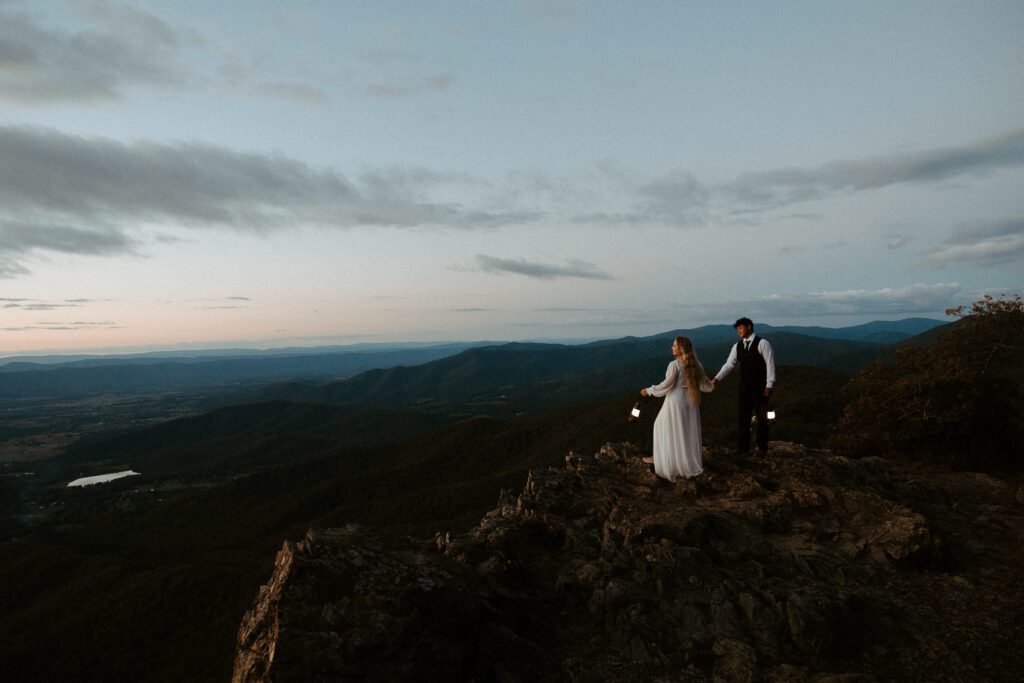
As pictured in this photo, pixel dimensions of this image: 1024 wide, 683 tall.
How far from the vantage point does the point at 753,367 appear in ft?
46.8

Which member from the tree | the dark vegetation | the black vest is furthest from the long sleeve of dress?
the dark vegetation

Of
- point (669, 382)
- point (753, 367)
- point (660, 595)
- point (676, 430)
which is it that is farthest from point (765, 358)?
point (660, 595)

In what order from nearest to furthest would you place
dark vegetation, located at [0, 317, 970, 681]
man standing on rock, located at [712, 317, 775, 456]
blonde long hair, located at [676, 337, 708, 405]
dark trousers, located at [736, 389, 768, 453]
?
blonde long hair, located at [676, 337, 708, 405] → man standing on rock, located at [712, 317, 775, 456] → dark trousers, located at [736, 389, 768, 453] → dark vegetation, located at [0, 317, 970, 681]

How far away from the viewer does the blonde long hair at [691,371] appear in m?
13.3

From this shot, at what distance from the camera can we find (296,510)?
97438mm

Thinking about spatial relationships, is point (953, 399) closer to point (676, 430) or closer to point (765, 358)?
point (765, 358)

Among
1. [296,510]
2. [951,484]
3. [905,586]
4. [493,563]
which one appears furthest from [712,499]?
[296,510]

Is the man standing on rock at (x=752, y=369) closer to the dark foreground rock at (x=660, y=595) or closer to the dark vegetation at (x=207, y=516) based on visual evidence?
the dark foreground rock at (x=660, y=595)

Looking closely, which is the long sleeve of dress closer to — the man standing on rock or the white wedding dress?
the white wedding dress

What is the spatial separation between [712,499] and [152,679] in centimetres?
5420

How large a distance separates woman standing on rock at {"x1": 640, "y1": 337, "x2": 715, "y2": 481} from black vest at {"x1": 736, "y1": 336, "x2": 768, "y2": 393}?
5.45ft

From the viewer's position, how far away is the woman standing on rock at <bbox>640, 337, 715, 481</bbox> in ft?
43.9

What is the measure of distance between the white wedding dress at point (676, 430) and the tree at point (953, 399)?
13.2 meters

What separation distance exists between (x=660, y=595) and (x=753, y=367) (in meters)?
7.81
